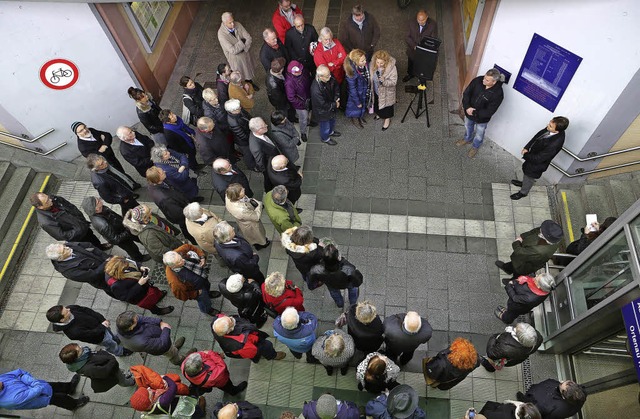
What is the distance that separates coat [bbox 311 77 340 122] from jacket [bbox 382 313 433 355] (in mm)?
4064

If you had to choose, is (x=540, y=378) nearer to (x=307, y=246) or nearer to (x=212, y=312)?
(x=307, y=246)

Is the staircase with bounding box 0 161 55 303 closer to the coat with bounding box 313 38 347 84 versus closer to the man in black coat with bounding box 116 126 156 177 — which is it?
the man in black coat with bounding box 116 126 156 177

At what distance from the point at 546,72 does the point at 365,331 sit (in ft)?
15.8

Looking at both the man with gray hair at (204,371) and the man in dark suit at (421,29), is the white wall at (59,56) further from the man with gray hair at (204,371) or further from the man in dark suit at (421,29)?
the man with gray hair at (204,371)

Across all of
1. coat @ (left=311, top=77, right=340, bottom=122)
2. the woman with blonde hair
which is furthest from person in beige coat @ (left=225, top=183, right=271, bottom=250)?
the woman with blonde hair

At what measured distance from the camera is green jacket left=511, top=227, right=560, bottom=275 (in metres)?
6.21

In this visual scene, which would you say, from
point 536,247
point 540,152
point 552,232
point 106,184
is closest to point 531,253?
point 536,247

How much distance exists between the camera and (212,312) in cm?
720

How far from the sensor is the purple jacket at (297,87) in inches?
320

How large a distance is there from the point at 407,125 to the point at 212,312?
199 inches

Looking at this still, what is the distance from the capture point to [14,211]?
8.51 m

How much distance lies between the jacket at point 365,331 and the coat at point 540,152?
147 inches

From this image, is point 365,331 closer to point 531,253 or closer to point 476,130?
point 531,253

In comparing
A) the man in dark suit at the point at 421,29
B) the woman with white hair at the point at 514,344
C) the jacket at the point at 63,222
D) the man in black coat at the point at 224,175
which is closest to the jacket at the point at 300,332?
Result: the woman with white hair at the point at 514,344
